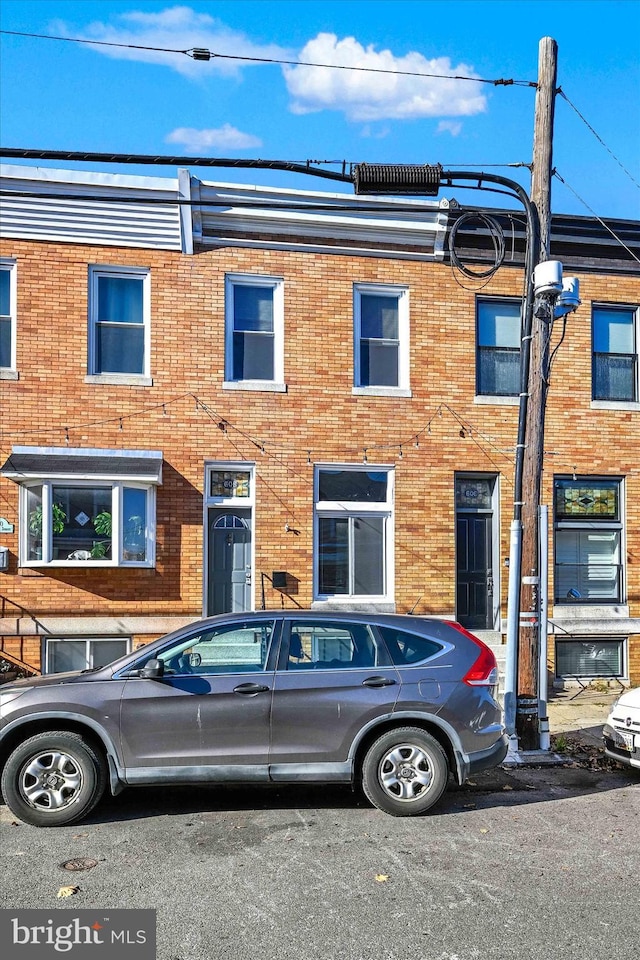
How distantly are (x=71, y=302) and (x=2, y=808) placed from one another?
7.76 m

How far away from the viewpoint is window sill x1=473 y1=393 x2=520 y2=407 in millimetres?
13789

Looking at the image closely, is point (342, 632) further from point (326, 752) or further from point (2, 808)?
point (2, 808)

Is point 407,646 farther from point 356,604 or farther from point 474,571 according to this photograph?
point 474,571

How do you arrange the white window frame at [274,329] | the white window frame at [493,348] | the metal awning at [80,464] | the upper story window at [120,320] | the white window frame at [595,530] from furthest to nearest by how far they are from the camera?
the white window frame at [595,530] < the white window frame at [493,348] < the white window frame at [274,329] < the upper story window at [120,320] < the metal awning at [80,464]

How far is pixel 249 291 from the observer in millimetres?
13516

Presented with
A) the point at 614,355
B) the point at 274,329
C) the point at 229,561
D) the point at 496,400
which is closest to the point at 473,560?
the point at 496,400

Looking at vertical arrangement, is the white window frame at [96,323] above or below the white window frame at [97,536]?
above

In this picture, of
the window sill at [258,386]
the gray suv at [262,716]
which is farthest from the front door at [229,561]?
the gray suv at [262,716]

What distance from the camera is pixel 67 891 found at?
5332mm

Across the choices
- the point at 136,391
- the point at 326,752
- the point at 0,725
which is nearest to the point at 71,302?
the point at 136,391

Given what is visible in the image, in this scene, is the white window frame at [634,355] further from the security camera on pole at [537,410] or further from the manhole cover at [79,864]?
the manhole cover at [79,864]

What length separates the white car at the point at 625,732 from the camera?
27.0ft

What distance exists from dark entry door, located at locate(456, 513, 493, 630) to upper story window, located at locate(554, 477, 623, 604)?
114cm

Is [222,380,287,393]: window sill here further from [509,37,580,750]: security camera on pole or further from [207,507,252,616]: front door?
[509,37,580,750]: security camera on pole
